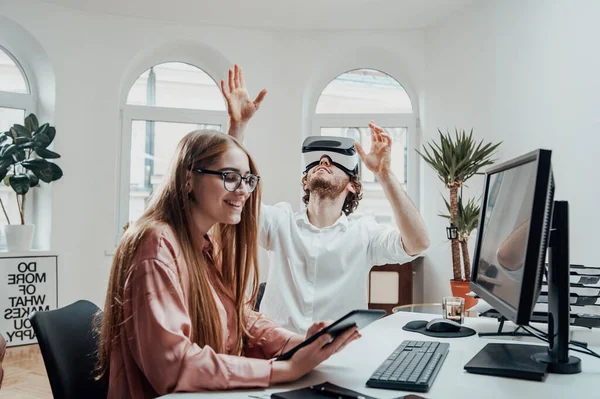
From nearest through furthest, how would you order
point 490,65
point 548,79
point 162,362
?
point 162,362 < point 548,79 < point 490,65

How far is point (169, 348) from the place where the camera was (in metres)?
1.08

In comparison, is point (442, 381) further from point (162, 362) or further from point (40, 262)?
point (40, 262)

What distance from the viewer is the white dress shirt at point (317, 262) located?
2330 millimetres

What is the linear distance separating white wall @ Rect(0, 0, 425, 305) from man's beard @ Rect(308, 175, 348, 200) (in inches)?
112

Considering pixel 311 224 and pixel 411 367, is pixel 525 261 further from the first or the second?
pixel 311 224

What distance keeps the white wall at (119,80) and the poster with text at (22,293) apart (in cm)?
22

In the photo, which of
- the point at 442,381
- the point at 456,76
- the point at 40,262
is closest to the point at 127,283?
the point at 442,381

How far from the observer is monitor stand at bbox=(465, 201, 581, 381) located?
1.22m

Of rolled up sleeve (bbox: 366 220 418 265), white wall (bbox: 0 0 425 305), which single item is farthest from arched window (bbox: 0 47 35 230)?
rolled up sleeve (bbox: 366 220 418 265)

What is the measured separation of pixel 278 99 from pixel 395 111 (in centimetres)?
118

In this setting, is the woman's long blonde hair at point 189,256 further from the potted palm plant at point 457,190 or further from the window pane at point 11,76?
the window pane at point 11,76

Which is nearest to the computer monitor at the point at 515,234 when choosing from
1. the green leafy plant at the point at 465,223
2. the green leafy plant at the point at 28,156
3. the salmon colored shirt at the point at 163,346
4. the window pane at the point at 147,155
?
the salmon colored shirt at the point at 163,346

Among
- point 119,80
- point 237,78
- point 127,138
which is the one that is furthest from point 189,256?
point 127,138

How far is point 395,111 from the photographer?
5.56 metres
